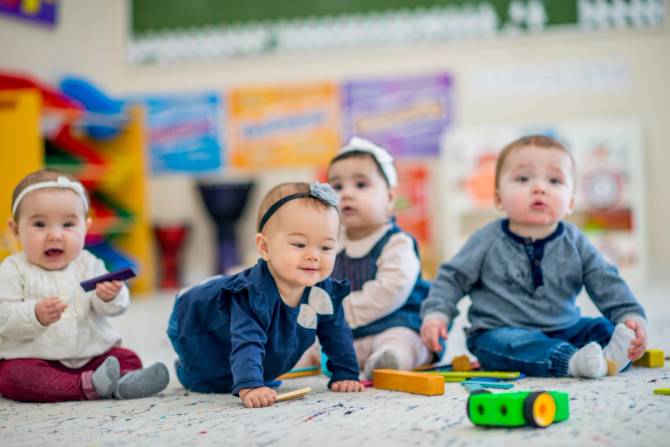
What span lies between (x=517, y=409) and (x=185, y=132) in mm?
3714

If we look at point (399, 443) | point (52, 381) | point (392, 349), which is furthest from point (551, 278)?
point (52, 381)

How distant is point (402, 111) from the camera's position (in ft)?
14.8

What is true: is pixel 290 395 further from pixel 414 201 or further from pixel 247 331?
pixel 414 201

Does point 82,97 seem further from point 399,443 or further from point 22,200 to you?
point 399,443

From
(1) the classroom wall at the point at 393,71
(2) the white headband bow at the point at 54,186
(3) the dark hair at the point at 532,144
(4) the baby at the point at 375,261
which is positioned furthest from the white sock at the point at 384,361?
(1) the classroom wall at the point at 393,71

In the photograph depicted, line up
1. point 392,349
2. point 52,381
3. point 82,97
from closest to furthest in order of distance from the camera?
point 52,381
point 392,349
point 82,97

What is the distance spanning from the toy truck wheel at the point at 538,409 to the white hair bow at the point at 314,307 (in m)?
0.51

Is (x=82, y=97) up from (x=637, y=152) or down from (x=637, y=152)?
up

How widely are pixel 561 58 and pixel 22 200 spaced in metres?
3.25

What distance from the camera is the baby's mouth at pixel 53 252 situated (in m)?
1.71

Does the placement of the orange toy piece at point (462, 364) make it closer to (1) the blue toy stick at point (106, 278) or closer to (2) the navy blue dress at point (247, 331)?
(2) the navy blue dress at point (247, 331)

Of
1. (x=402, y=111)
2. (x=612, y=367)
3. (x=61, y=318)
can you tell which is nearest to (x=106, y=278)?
(x=61, y=318)

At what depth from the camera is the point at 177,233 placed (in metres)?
4.50

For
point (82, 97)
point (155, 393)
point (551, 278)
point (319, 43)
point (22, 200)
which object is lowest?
point (155, 393)
